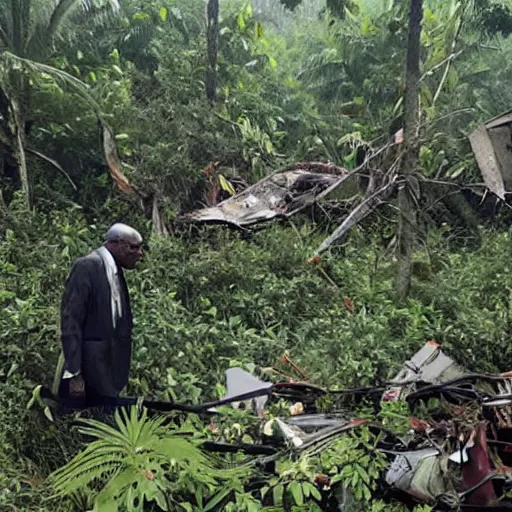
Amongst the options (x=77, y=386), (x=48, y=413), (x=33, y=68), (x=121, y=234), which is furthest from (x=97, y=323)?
(x=33, y=68)

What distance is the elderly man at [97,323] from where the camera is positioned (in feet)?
14.0

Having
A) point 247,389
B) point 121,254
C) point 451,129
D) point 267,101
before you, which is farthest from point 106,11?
point 247,389

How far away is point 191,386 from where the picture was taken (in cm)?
498

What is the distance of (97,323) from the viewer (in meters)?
4.39

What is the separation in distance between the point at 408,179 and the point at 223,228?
2.46 meters

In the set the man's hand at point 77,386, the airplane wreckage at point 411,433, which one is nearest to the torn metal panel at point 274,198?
the airplane wreckage at point 411,433

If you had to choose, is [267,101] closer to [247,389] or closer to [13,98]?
[13,98]

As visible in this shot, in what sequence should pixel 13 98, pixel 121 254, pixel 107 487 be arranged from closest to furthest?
pixel 107 487, pixel 121 254, pixel 13 98

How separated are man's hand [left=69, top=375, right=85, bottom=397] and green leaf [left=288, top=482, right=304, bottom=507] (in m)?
1.61

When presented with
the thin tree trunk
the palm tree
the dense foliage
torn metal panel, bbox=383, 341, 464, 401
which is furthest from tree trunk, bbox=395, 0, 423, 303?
the thin tree trunk

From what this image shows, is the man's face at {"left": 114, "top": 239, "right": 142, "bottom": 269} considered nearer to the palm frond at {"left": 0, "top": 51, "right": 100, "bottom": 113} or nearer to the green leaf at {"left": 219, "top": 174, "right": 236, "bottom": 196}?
the palm frond at {"left": 0, "top": 51, "right": 100, "bottom": 113}

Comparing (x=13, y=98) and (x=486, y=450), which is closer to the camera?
(x=486, y=450)

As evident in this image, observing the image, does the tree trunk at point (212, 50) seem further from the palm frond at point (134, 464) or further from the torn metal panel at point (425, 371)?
the palm frond at point (134, 464)

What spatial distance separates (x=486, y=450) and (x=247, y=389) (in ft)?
5.22
